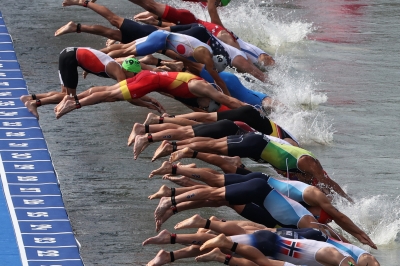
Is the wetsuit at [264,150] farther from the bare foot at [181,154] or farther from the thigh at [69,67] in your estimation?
the thigh at [69,67]

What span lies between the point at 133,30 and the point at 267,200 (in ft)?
13.0

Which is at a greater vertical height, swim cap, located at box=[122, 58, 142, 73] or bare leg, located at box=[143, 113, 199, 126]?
swim cap, located at box=[122, 58, 142, 73]

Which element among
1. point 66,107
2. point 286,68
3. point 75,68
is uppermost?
point 75,68

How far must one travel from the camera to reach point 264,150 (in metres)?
9.46

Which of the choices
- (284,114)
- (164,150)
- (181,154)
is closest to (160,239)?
(181,154)

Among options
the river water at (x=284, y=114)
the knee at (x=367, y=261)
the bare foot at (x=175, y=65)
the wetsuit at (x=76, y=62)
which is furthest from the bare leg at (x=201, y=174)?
the bare foot at (x=175, y=65)

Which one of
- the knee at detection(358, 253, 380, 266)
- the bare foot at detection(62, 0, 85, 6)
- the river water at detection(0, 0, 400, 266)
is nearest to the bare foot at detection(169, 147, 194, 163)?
the river water at detection(0, 0, 400, 266)

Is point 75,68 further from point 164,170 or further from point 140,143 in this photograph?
point 164,170

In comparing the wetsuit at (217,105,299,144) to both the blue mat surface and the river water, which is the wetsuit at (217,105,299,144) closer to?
the river water

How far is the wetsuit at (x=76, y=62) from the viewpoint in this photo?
10.5 meters

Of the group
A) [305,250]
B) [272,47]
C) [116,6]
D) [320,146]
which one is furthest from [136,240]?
[116,6]

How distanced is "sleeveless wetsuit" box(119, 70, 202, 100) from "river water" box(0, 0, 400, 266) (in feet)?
2.93

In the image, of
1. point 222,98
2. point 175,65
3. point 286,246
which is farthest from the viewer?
point 175,65

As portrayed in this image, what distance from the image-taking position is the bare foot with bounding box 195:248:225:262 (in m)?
7.66
